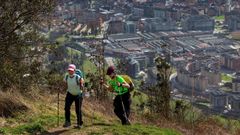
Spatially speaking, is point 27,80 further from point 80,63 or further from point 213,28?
point 213,28

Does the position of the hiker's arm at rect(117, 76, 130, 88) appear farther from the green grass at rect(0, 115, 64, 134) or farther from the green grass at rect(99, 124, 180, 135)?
the green grass at rect(0, 115, 64, 134)

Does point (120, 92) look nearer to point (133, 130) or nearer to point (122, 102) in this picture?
point (122, 102)

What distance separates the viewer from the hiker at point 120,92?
19.5 ft

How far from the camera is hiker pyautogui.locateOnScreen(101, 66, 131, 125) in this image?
234 inches

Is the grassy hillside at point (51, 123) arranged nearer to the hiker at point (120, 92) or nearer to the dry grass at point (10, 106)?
the dry grass at point (10, 106)

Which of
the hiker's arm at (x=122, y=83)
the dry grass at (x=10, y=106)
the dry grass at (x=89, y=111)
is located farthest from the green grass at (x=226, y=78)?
the hiker's arm at (x=122, y=83)

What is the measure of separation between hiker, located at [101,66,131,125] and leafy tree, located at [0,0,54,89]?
85.3 inches

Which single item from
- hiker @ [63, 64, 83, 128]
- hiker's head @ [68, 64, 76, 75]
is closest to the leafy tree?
hiker @ [63, 64, 83, 128]

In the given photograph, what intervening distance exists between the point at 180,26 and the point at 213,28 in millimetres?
4492

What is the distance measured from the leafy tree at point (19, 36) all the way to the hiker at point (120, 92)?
217cm

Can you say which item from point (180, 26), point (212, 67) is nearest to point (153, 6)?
point (180, 26)

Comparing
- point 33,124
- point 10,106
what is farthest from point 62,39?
point 33,124

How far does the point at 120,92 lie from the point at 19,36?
3.48 metres

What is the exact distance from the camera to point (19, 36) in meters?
8.89
